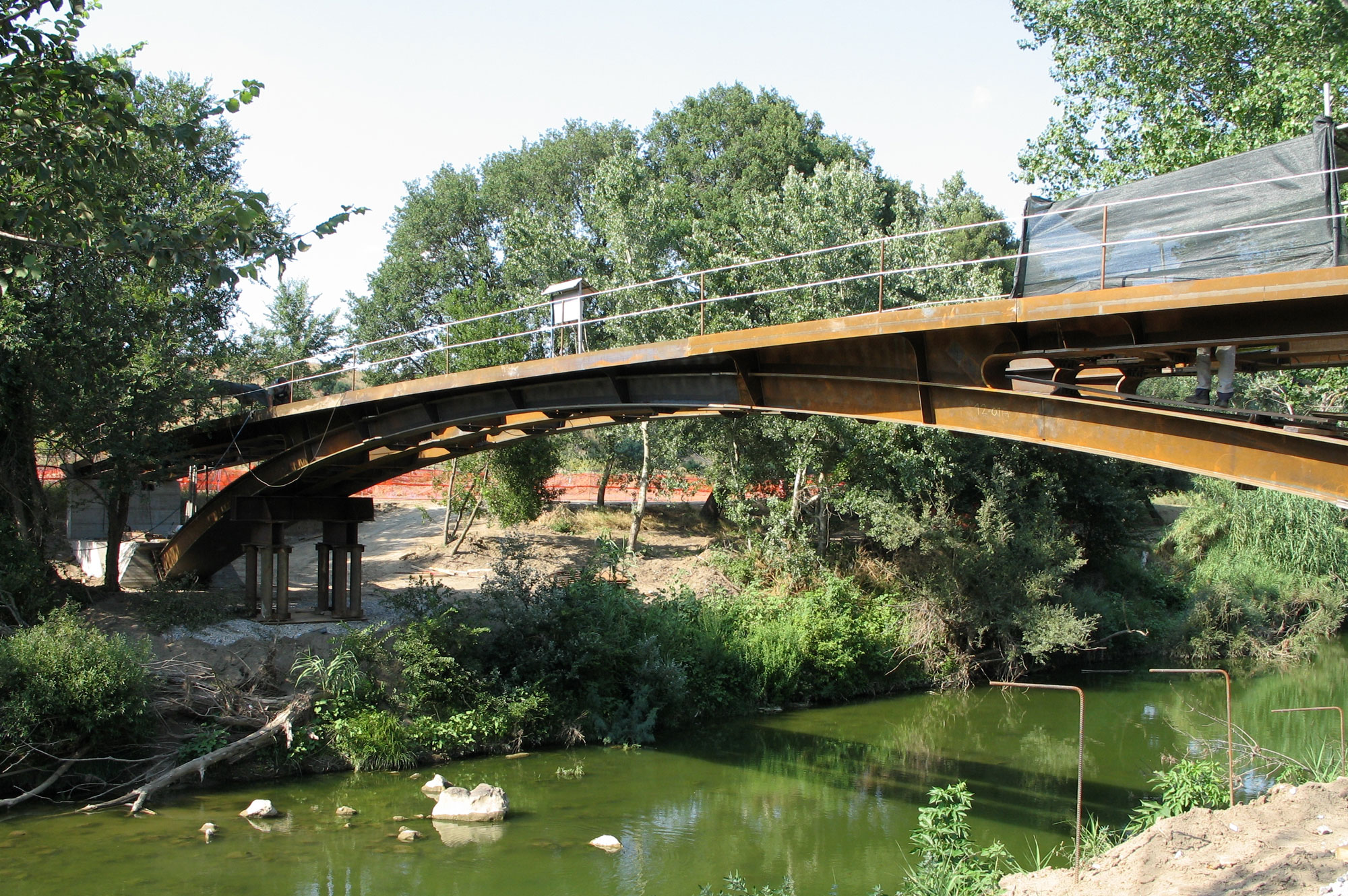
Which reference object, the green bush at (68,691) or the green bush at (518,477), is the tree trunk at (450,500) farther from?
the green bush at (68,691)

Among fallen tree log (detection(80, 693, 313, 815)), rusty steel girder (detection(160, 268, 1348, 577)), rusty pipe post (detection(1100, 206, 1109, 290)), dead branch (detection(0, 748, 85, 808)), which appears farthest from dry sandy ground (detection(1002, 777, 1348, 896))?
dead branch (detection(0, 748, 85, 808))

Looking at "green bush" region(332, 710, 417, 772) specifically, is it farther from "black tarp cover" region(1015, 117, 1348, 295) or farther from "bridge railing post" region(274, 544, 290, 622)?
"black tarp cover" region(1015, 117, 1348, 295)

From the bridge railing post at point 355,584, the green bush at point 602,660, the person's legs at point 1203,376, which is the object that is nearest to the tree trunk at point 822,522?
the green bush at point 602,660

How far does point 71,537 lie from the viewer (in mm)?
24609

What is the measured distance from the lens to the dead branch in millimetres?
12805

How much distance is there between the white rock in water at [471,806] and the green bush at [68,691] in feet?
14.4

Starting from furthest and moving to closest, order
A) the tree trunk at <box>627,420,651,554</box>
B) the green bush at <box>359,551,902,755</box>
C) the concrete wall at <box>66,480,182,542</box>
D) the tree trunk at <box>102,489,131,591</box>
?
1. the tree trunk at <box>627,420,651,554</box>
2. the concrete wall at <box>66,480,182,542</box>
3. the tree trunk at <box>102,489,131,591</box>
4. the green bush at <box>359,551,902,755</box>

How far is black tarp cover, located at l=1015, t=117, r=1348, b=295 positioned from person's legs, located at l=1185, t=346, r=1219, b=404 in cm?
65

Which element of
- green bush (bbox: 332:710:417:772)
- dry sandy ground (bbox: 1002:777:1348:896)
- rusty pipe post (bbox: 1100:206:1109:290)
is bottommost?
green bush (bbox: 332:710:417:772)

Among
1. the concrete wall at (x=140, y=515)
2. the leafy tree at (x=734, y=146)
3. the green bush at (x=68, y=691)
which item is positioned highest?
the leafy tree at (x=734, y=146)

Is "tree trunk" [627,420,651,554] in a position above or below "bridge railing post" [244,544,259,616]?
above

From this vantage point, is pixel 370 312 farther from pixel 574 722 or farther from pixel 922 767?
pixel 922 767

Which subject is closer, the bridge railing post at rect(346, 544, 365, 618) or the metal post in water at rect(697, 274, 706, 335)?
the metal post in water at rect(697, 274, 706, 335)

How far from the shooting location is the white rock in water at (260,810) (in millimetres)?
13094
